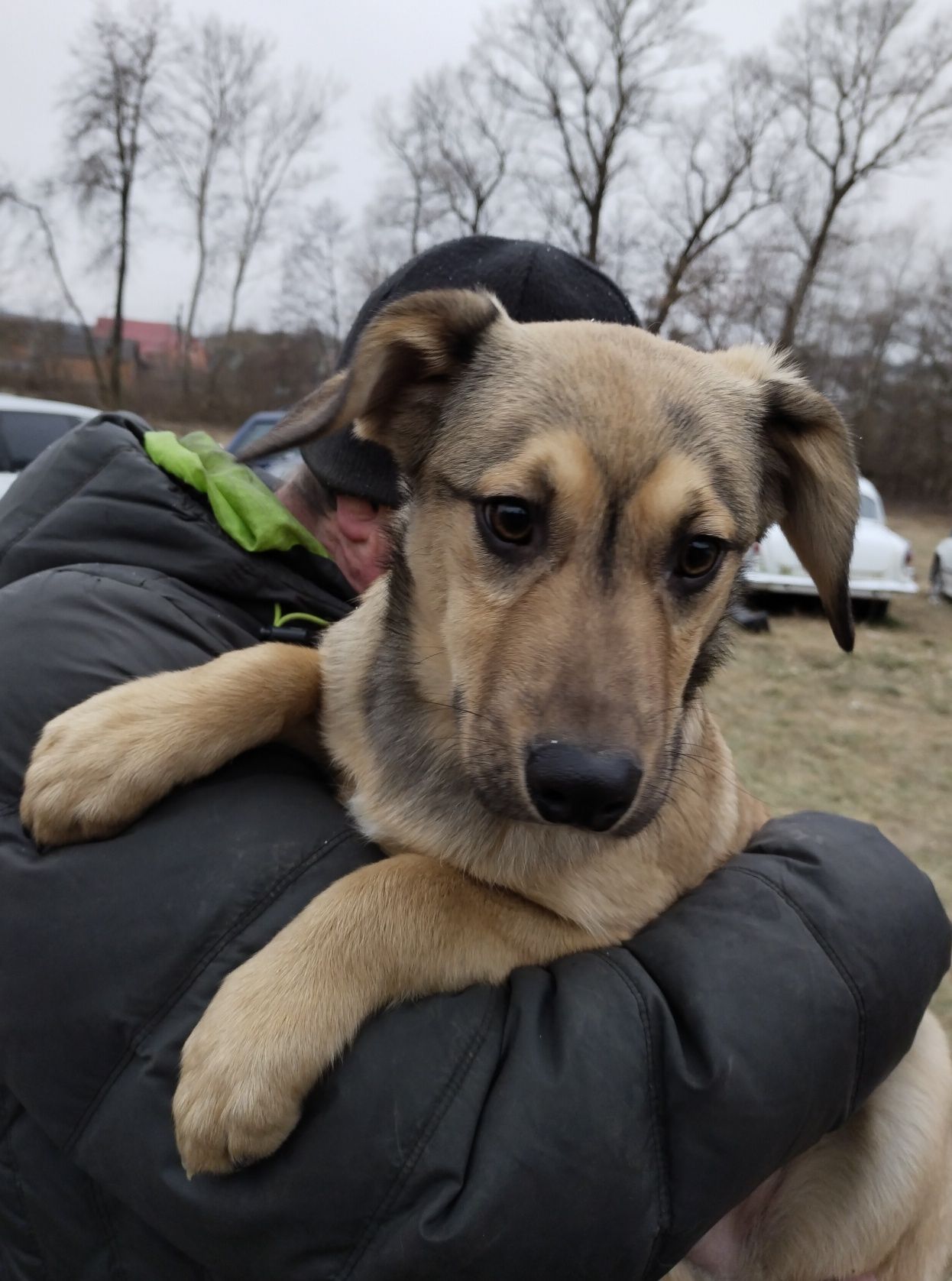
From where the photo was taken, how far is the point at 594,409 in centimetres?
207

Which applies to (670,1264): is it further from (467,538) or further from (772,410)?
(772,410)

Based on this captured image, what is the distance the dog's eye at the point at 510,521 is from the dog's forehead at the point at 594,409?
79 millimetres

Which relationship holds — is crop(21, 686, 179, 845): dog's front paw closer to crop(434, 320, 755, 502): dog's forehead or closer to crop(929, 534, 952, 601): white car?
crop(434, 320, 755, 502): dog's forehead

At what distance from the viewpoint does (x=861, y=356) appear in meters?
35.5

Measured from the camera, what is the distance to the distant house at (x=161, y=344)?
36.2m

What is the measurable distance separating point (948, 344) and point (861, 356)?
2.98 meters

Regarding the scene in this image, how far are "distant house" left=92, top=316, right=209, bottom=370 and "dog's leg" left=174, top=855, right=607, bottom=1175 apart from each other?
1461 inches

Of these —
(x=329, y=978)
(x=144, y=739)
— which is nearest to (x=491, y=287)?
(x=144, y=739)

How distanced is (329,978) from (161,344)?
39753 millimetres

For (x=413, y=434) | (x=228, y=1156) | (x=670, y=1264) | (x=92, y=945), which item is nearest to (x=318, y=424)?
(x=413, y=434)

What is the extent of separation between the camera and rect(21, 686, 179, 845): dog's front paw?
1.65 metres

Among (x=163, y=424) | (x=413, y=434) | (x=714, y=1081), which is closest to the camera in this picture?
(x=714, y=1081)

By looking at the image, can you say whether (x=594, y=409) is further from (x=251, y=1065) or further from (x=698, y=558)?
(x=251, y=1065)

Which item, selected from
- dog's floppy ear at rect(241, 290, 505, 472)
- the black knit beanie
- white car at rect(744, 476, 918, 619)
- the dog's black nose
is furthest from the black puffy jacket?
white car at rect(744, 476, 918, 619)
